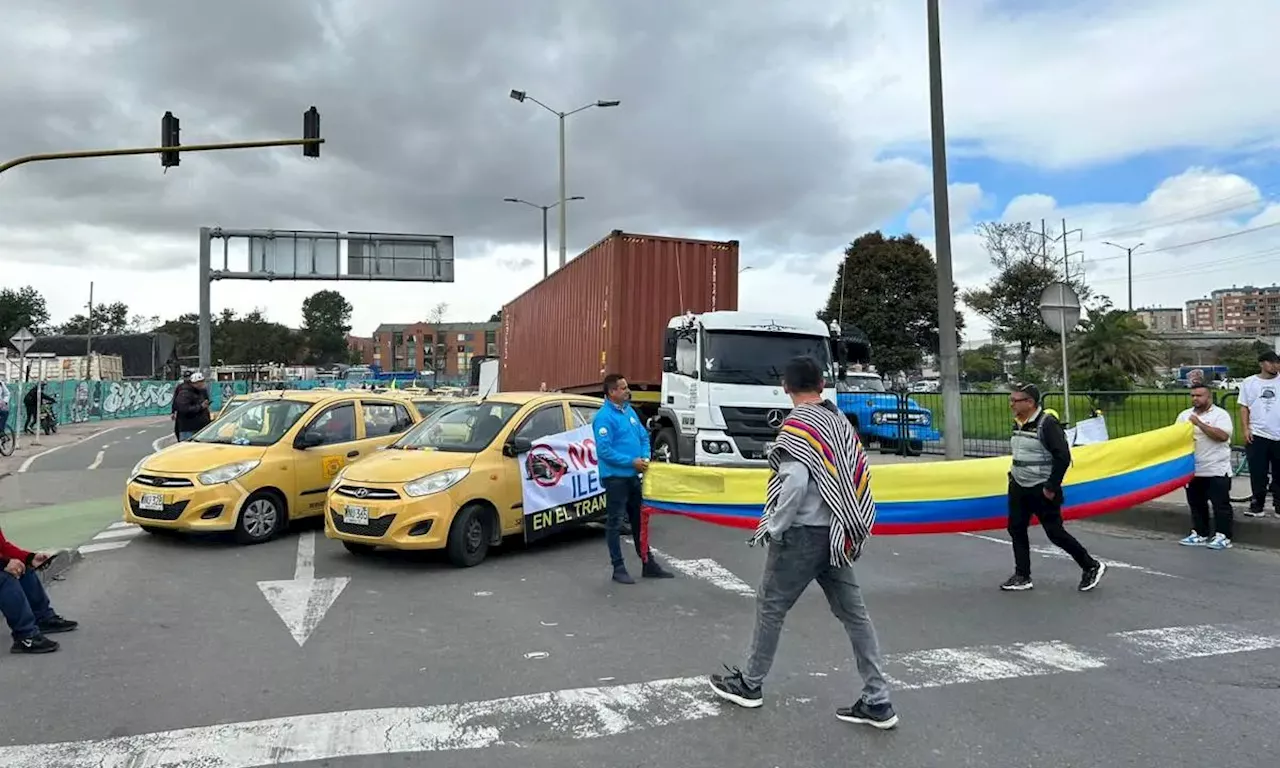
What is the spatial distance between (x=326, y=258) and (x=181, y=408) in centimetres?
2008

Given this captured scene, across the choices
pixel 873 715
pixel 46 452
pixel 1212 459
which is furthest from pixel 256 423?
pixel 46 452

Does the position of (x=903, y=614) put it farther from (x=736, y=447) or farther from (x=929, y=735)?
(x=736, y=447)

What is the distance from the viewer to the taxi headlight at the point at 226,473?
9.12 m

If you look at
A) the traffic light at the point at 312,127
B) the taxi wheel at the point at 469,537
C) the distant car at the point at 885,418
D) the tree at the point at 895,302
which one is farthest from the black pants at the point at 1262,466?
the tree at the point at 895,302

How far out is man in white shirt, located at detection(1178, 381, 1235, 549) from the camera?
8773 millimetres

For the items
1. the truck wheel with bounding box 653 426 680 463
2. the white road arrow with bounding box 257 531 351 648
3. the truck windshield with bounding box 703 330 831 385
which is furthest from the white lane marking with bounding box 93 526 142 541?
the truck windshield with bounding box 703 330 831 385

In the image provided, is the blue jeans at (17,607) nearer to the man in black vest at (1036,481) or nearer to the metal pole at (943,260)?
the man in black vest at (1036,481)

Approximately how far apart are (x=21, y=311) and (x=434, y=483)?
Answer: 4986 inches

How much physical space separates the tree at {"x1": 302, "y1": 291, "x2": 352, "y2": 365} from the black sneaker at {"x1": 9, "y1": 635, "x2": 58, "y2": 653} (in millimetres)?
147051

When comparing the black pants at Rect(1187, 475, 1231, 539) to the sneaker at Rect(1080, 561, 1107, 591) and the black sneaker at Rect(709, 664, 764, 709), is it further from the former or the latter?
the black sneaker at Rect(709, 664, 764, 709)

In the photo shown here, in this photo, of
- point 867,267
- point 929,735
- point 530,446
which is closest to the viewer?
point 929,735

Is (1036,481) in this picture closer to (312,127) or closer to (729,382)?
(729,382)

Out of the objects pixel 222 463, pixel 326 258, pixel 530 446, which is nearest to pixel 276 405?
pixel 222 463

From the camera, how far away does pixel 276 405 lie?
417 inches
